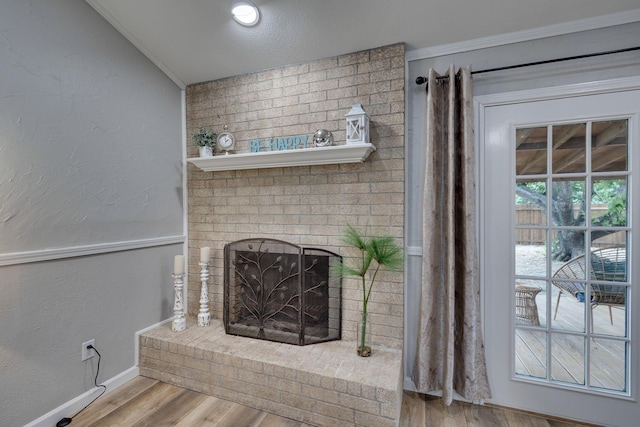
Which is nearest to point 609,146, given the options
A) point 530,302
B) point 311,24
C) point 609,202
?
point 609,202

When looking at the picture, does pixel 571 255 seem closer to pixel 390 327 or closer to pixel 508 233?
pixel 508 233

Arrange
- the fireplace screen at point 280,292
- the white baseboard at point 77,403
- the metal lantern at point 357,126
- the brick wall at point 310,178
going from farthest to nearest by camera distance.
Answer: the fireplace screen at point 280,292 < the brick wall at point 310,178 < the metal lantern at point 357,126 < the white baseboard at point 77,403

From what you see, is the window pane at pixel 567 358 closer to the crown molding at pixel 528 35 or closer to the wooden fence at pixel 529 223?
the wooden fence at pixel 529 223

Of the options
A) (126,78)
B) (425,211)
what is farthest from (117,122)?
(425,211)

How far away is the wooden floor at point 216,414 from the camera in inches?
69.2

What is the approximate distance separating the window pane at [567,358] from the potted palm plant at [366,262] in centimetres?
108

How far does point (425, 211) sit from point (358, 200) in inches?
18.6

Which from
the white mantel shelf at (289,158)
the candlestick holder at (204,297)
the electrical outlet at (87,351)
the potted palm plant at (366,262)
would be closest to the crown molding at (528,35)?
the white mantel shelf at (289,158)

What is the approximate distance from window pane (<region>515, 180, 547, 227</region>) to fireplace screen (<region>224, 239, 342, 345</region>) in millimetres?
1275

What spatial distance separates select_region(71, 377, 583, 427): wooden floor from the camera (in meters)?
1.76

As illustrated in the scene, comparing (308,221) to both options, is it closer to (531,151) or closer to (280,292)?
(280,292)

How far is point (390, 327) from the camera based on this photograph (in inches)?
80.3

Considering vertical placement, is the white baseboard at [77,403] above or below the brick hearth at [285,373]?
below

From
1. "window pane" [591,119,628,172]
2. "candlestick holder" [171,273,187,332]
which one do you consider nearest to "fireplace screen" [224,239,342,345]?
"candlestick holder" [171,273,187,332]
